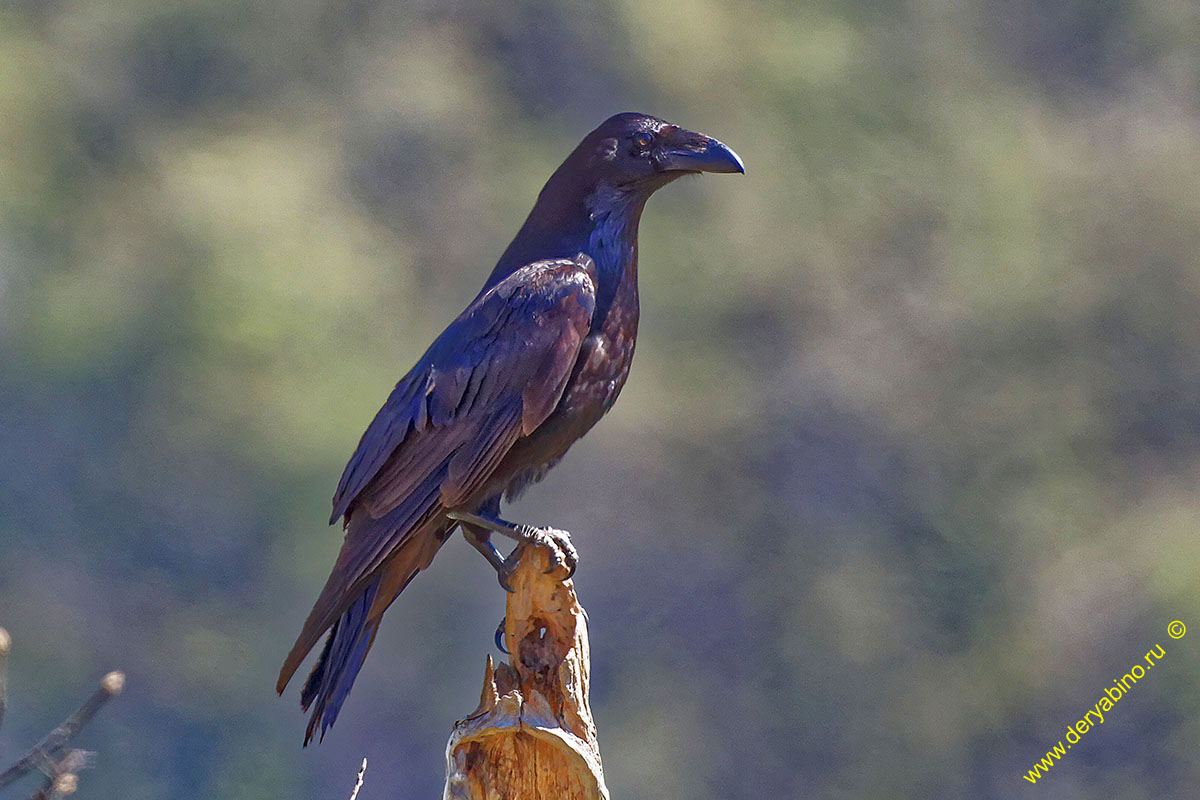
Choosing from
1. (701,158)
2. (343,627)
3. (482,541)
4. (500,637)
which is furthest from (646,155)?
(343,627)

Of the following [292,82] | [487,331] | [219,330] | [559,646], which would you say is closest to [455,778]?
[559,646]

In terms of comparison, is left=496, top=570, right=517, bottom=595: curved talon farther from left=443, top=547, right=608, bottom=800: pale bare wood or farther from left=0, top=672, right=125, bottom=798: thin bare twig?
left=0, top=672, right=125, bottom=798: thin bare twig

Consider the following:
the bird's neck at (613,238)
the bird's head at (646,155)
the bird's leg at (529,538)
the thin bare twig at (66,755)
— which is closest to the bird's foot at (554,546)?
the bird's leg at (529,538)

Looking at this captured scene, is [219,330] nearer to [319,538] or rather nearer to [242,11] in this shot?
[319,538]

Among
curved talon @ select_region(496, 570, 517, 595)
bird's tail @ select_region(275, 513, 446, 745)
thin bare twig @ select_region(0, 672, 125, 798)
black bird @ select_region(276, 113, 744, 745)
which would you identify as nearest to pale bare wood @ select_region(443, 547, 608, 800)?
Result: curved talon @ select_region(496, 570, 517, 595)

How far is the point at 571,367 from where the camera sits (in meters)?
2.79

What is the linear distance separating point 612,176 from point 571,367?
536 millimetres

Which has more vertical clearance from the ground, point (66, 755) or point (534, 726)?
point (534, 726)

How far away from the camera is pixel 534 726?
249 centimetres

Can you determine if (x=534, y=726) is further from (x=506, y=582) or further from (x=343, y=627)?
(x=343, y=627)

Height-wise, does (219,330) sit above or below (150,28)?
below

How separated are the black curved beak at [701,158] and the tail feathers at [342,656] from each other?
3.73ft

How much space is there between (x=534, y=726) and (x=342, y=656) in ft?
1.62

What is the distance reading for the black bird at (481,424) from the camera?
8.98ft
